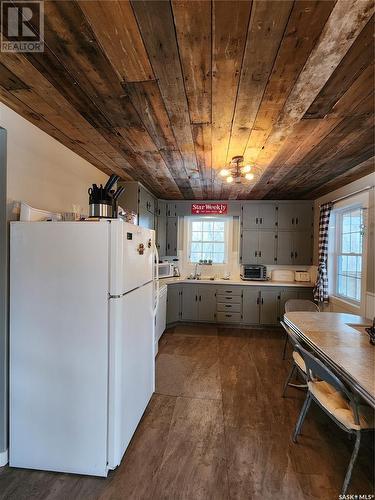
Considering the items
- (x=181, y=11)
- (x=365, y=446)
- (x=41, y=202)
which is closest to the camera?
(x=181, y=11)

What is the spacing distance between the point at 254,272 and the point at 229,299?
718mm

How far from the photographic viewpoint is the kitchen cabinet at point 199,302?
15.0ft

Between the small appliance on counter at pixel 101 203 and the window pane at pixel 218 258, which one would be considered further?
the window pane at pixel 218 258

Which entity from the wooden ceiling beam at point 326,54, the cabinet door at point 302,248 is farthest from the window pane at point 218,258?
the wooden ceiling beam at point 326,54

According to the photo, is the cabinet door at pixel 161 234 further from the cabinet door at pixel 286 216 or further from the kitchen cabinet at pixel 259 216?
the cabinet door at pixel 286 216

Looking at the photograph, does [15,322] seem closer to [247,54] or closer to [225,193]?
[247,54]

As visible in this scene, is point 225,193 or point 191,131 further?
point 225,193

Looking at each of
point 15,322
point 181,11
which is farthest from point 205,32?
point 15,322

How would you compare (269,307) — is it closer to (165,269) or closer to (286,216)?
(286,216)

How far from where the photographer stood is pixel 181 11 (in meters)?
0.97

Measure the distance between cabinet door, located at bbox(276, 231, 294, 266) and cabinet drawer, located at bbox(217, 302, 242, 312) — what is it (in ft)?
3.77

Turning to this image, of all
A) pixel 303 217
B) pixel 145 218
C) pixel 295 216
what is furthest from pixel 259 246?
pixel 145 218

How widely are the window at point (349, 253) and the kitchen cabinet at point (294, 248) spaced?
77 cm

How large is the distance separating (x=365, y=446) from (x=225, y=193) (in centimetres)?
345
